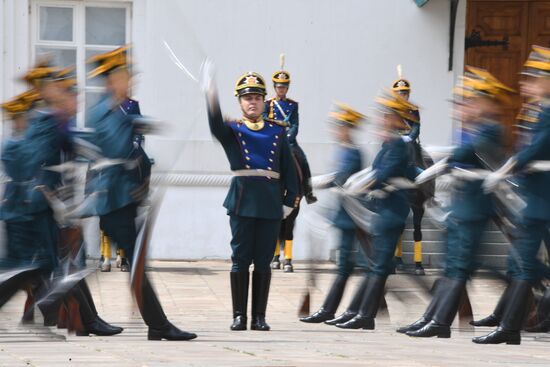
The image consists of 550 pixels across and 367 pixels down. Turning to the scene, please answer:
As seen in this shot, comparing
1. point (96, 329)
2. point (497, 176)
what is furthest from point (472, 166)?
point (96, 329)

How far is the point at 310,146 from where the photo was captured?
51.5 feet

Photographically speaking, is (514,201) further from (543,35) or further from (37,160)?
(543,35)

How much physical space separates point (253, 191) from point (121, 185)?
1.14 metres

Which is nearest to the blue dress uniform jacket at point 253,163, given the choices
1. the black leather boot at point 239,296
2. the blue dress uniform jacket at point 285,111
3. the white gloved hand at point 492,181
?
the black leather boot at point 239,296

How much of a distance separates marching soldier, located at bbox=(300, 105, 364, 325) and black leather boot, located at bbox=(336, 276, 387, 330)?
12.7 inches

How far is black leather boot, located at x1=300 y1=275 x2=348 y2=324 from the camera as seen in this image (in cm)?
1035

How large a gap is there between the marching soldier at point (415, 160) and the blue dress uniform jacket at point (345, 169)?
400 millimetres

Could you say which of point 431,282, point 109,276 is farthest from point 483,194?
point 109,276

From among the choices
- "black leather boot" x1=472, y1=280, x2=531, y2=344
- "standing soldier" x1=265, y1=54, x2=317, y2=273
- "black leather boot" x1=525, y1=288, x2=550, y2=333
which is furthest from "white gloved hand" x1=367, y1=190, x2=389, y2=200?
"standing soldier" x1=265, y1=54, x2=317, y2=273

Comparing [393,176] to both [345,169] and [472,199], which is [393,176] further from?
[472,199]

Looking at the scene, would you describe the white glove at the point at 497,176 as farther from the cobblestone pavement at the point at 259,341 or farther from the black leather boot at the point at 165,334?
the black leather boot at the point at 165,334

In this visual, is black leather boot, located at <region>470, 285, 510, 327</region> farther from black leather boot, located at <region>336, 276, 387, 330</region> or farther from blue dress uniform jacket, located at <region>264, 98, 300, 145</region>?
blue dress uniform jacket, located at <region>264, 98, 300, 145</region>

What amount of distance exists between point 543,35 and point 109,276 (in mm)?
5891

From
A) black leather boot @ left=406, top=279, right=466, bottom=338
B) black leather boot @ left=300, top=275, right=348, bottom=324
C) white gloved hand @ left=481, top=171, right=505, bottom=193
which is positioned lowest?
black leather boot @ left=300, top=275, right=348, bottom=324
